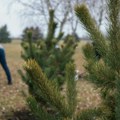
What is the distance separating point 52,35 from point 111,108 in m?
6.24

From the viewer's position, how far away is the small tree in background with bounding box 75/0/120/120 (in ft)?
6.06

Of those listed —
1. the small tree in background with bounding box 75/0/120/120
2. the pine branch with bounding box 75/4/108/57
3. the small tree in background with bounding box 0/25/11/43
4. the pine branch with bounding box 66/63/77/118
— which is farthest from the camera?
the small tree in background with bounding box 0/25/11/43

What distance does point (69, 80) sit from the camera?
234cm

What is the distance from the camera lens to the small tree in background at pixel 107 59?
1.85 metres

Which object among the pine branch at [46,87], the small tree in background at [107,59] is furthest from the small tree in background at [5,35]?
the pine branch at [46,87]

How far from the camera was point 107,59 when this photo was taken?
205 centimetres

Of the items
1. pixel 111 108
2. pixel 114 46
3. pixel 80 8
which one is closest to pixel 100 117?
pixel 111 108

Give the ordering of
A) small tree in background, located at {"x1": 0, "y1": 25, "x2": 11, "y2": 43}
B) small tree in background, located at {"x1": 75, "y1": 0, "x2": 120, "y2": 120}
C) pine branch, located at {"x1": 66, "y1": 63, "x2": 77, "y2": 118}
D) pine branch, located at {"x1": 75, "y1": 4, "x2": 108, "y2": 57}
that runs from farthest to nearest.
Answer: small tree in background, located at {"x1": 0, "y1": 25, "x2": 11, "y2": 43}
pine branch, located at {"x1": 66, "y1": 63, "x2": 77, "y2": 118}
pine branch, located at {"x1": 75, "y1": 4, "x2": 108, "y2": 57}
small tree in background, located at {"x1": 75, "y1": 0, "x2": 120, "y2": 120}

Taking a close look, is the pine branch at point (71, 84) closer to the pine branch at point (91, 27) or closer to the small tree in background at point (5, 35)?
the pine branch at point (91, 27)

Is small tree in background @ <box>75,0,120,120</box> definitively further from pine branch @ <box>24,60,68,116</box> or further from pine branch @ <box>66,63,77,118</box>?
pine branch @ <box>24,60,68,116</box>

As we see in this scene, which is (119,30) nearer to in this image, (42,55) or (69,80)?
(69,80)

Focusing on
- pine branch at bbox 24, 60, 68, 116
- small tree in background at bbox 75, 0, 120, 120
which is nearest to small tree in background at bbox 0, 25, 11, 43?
small tree in background at bbox 75, 0, 120, 120

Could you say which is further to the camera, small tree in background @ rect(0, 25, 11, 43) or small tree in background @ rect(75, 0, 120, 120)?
small tree in background @ rect(0, 25, 11, 43)

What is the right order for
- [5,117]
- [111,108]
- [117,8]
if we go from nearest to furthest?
[117,8] < [111,108] < [5,117]
